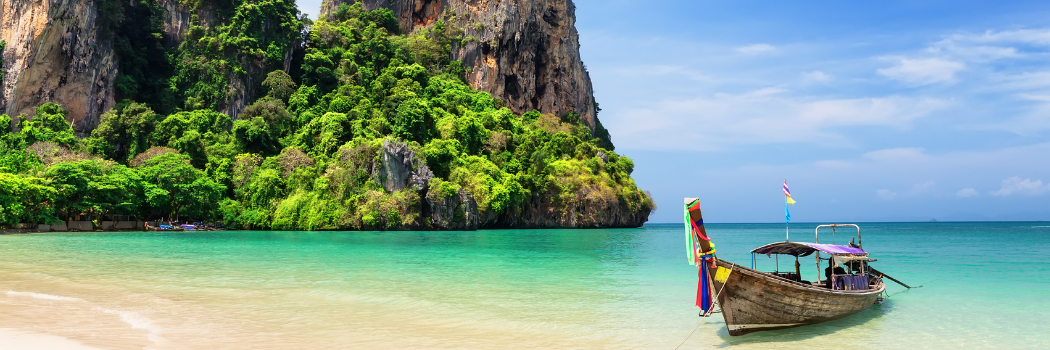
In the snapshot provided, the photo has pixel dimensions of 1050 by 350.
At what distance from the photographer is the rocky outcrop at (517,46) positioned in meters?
74.1

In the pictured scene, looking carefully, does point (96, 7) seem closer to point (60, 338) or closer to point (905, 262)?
point (60, 338)

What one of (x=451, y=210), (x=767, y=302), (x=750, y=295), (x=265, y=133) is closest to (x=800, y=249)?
(x=767, y=302)

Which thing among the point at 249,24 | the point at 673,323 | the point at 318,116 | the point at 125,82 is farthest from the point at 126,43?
the point at 673,323

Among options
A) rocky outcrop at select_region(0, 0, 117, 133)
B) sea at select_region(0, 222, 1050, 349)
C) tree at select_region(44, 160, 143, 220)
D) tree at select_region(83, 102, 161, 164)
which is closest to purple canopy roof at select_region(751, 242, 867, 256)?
sea at select_region(0, 222, 1050, 349)

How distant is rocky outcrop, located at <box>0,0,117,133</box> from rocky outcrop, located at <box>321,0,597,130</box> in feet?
98.1

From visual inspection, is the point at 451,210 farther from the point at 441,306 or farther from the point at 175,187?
the point at 441,306

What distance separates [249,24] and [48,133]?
756 inches

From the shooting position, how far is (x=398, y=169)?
153ft

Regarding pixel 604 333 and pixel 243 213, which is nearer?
pixel 604 333

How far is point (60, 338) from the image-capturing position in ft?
27.1

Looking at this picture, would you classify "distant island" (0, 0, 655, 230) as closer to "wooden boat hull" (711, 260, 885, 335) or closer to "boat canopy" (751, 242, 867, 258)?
"boat canopy" (751, 242, 867, 258)

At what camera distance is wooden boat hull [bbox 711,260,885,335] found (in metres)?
9.12

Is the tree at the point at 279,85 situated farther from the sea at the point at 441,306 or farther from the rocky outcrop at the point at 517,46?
the sea at the point at 441,306

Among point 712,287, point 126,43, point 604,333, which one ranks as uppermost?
point 126,43
